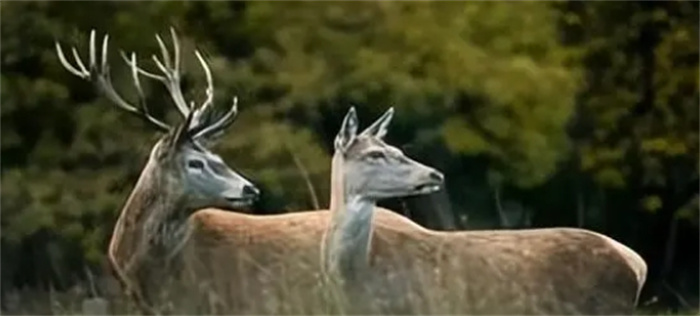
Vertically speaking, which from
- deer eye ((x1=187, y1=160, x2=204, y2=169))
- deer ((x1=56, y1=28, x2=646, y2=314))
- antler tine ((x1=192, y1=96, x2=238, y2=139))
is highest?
antler tine ((x1=192, y1=96, x2=238, y2=139))

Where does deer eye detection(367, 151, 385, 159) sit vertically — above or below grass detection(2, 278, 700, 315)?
above

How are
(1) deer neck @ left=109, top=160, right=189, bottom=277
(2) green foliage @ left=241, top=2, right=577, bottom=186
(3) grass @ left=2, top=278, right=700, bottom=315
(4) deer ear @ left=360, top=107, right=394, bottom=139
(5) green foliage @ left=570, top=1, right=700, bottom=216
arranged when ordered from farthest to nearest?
(5) green foliage @ left=570, top=1, right=700, bottom=216
(2) green foliage @ left=241, top=2, right=577, bottom=186
(4) deer ear @ left=360, top=107, right=394, bottom=139
(1) deer neck @ left=109, top=160, right=189, bottom=277
(3) grass @ left=2, top=278, right=700, bottom=315

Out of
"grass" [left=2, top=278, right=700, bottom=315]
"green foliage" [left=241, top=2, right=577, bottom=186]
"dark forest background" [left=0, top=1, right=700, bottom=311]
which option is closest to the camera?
"grass" [left=2, top=278, right=700, bottom=315]

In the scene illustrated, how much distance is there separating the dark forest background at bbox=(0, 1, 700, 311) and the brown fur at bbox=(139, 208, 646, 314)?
1.89 meters

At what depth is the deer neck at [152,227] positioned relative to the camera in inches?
325

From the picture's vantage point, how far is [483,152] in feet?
36.5

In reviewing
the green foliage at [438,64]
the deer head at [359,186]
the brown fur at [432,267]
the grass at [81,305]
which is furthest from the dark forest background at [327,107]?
the deer head at [359,186]

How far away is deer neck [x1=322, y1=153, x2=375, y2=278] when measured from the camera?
27.3 feet

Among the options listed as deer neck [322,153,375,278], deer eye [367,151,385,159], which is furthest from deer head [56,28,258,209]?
deer eye [367,151,385,159]

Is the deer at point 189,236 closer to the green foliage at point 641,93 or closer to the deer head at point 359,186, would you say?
the deer head at point 359,186

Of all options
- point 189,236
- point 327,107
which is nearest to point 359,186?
point 189,236

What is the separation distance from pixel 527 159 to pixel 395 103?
107 centimetres

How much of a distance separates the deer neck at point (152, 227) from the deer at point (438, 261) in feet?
2.25

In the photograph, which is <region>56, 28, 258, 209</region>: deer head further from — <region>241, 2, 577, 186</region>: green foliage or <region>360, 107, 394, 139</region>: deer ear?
<region>241, 2, 577, 186</region>: green foliage
